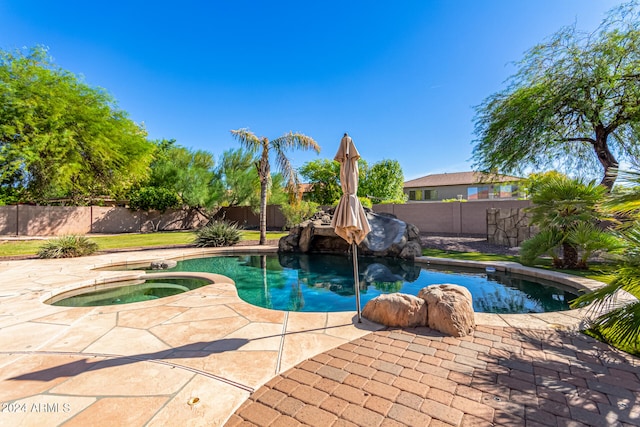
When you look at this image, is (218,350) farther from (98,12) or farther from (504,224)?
(98,12)

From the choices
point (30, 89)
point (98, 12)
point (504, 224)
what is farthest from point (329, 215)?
point (30, 89)

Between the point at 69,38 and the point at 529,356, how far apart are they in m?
18.1

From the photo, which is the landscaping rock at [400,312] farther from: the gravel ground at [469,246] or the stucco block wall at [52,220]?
the stucco block wall at [52,220]

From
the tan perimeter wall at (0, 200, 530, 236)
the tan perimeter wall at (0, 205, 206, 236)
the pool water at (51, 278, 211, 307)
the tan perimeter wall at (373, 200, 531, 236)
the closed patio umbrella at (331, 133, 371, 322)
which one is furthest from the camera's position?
the tan perimeter wall at (0, 205, 206, 236)

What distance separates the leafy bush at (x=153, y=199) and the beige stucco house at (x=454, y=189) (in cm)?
2126

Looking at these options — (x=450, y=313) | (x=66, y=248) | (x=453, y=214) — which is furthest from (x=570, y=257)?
(x=66, y=248)

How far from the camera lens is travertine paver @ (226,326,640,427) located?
1.84m

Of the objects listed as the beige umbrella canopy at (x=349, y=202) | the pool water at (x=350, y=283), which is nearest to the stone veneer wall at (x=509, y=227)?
the pool water at (x=350, y=283)

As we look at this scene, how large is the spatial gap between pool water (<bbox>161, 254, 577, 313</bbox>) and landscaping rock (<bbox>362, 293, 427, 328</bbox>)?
4.77 ft

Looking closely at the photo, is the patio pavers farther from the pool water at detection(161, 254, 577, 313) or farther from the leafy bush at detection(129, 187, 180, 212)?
the leafy bush at detection(129, 187, 180, 212)

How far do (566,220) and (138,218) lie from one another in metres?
24.2

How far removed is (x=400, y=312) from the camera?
137 inches

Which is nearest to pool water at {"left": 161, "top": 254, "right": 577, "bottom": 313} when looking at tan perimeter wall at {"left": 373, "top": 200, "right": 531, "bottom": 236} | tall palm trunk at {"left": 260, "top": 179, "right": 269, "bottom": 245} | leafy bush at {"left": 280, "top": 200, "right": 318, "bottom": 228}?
tall palm trunk at {"left": 260, "top": 179, "right": 269, "bottom": 245}

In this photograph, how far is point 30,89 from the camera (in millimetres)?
12391
